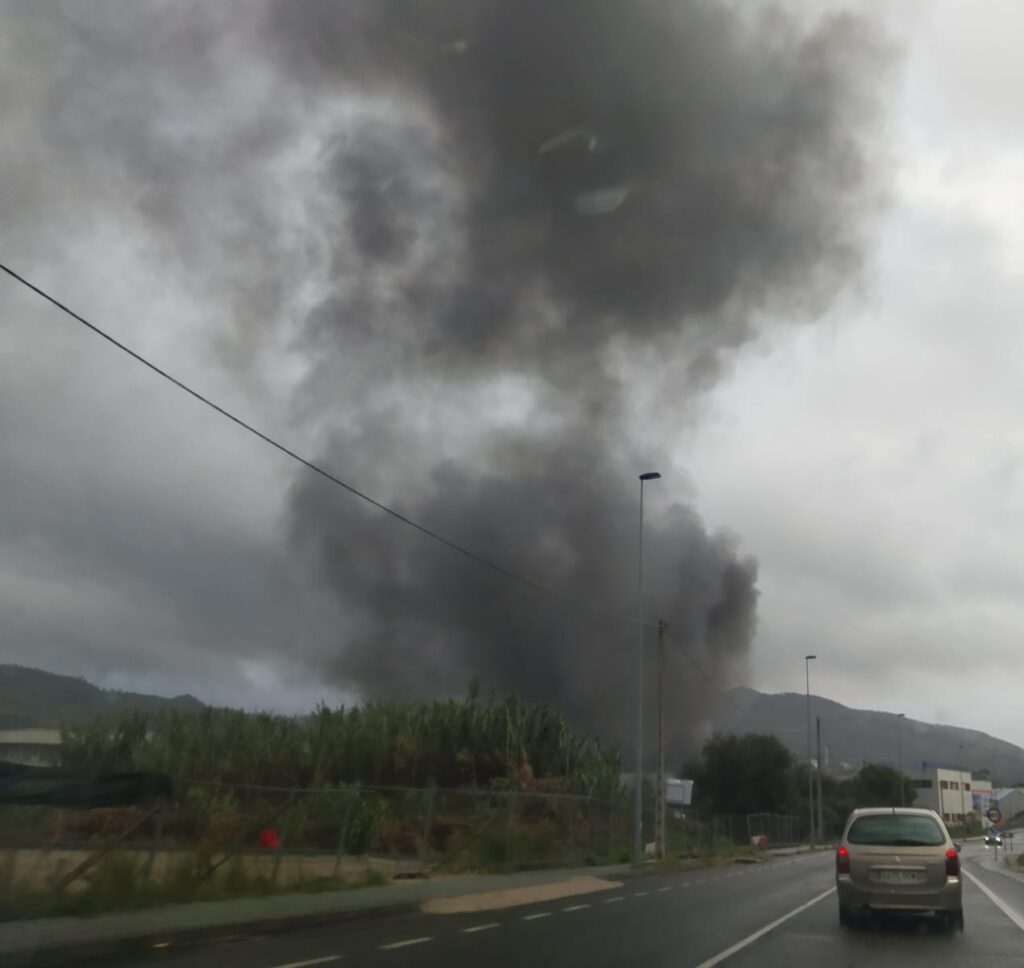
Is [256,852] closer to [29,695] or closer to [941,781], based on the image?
[29,695]

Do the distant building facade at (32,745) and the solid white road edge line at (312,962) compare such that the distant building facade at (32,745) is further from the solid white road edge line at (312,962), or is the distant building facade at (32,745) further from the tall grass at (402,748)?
the solid white road edge line at (312,962)

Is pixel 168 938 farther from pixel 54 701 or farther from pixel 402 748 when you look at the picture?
pixel 402 748

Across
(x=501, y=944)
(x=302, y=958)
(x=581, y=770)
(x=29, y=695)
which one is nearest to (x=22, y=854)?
(x=302, y=958)

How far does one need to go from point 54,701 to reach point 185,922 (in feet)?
64.6

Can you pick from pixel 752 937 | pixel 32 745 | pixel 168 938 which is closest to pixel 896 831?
pixel 752 937

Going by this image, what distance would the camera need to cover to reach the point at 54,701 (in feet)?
97.3

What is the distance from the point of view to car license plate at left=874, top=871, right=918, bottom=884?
44.3 ft

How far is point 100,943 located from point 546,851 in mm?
19316

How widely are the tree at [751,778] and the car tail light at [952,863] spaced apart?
7405cm

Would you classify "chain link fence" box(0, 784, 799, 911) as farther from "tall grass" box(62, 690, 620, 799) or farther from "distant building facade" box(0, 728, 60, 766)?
"tall grass" box(62, 690, 620, 799)

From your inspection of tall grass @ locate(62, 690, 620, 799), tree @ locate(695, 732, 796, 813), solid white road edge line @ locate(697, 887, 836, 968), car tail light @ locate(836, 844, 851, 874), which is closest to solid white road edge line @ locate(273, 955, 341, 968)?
solid white road edge line @ locate(697, 887, 836, 968)

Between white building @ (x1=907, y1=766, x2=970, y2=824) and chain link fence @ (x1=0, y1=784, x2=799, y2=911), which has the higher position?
white building @ (x1=907, y1=766, x2=970, y2=824)

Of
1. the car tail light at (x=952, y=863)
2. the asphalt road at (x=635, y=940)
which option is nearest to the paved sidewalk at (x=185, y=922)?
the asphalt road at (x=635, y=940)

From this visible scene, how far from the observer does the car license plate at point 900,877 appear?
1352cm
